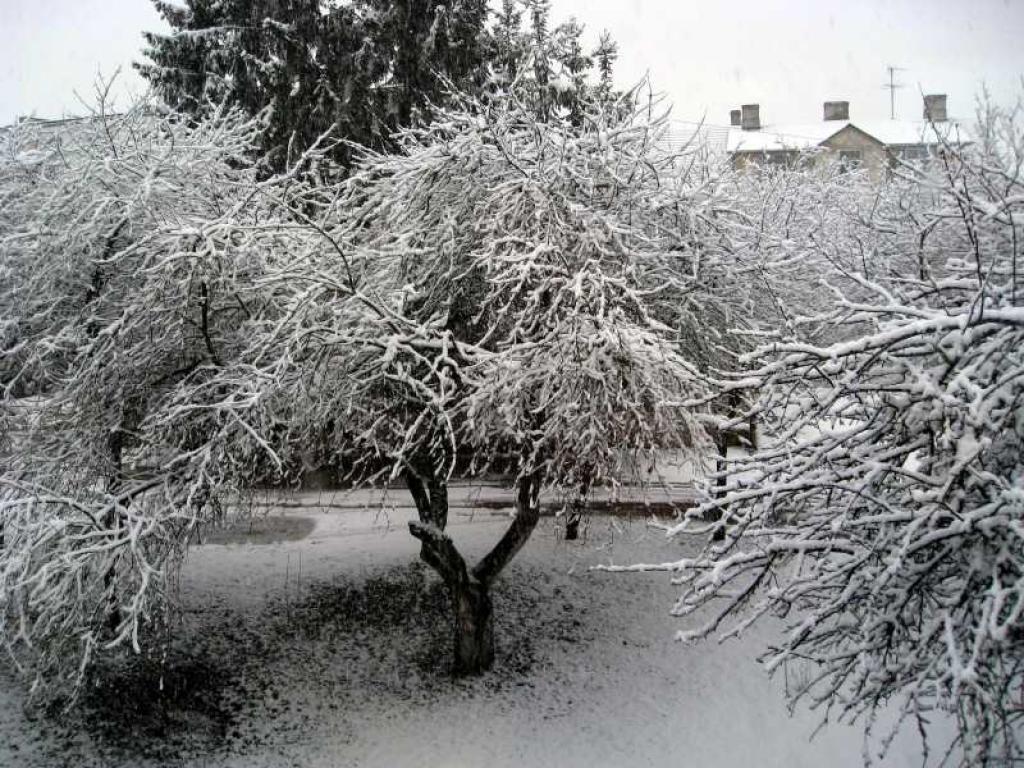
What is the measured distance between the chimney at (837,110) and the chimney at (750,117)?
4.33 meters

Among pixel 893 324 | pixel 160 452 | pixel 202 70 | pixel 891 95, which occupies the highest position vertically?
pixel 891 95

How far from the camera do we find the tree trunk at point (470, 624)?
9.06 meters

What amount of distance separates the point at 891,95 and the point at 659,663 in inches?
1825

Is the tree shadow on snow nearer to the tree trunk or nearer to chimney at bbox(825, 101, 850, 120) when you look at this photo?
the tree trunk

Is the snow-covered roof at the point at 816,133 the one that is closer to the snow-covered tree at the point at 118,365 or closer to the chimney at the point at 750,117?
the chimney at the point at 750,117

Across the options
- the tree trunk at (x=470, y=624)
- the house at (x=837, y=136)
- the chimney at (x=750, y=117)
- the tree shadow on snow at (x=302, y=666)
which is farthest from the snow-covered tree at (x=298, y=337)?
the chimney at (x=750, y=117)

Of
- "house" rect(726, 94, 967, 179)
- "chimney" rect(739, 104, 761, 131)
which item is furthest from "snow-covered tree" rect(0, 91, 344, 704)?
"chimney" rect(739, 104, 761, 131)

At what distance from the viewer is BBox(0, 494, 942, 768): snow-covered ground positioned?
25.0 ft

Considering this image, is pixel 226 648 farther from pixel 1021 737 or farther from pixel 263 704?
pixel 1021 737

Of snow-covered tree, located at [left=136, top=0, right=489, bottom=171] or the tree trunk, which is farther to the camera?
snow-covered tree, located at [left=136, top=0, right=489, bottom=171]

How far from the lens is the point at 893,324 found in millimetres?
4352

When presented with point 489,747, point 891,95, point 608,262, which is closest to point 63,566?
point 489,747

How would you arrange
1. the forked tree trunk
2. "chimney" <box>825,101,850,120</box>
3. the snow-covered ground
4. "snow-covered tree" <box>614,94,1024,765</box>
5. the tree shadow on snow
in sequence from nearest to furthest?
"snow-covered tree" <box>614,94,1024,765</box> < the snow-covered ground < the tree shadow on snow < the forked tree trunk < "chimney" <box>825,101,850,120</box>

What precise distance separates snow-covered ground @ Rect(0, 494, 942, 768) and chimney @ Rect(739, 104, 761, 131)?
34.2 m
